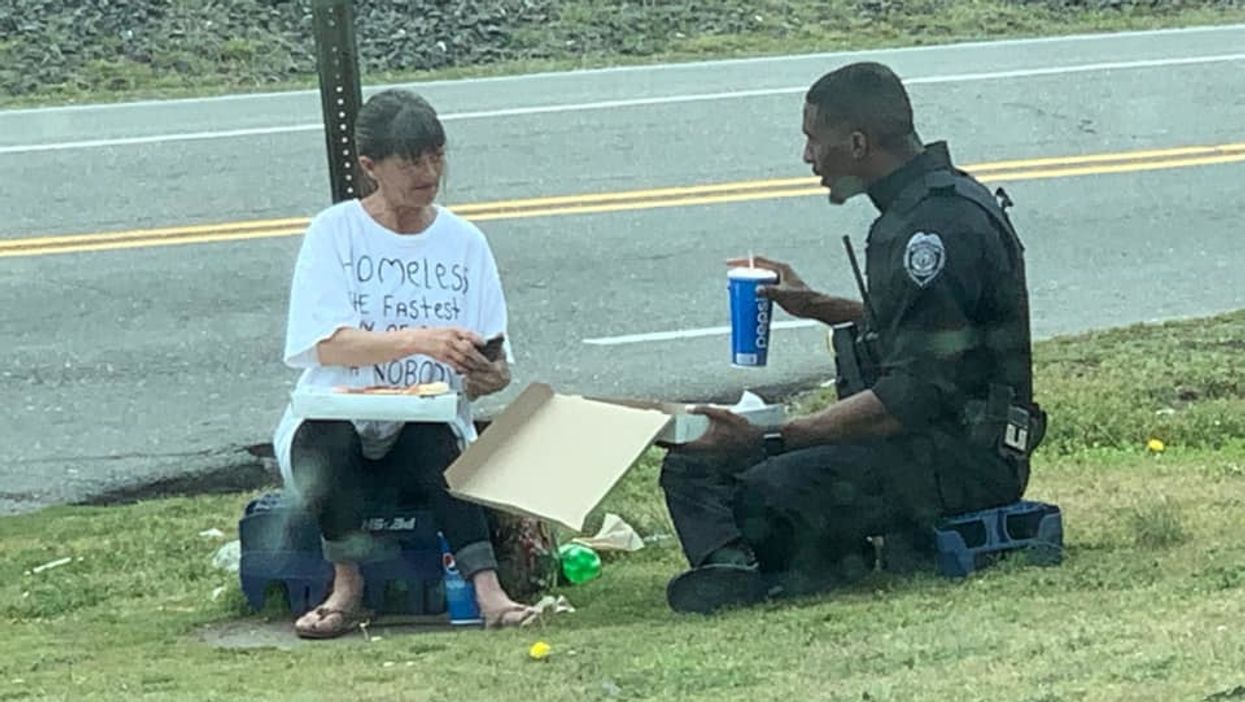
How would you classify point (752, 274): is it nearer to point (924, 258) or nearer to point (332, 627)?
point (924, 258)

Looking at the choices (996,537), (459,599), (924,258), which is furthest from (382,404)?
(996,537)

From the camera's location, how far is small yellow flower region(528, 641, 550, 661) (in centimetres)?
425

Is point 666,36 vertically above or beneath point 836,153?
beneath

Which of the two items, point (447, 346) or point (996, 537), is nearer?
point (996, 537)

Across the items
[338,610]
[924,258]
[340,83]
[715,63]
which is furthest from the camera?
[715,63]

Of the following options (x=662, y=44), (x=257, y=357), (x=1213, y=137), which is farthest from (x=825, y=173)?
(x=662, y=44)

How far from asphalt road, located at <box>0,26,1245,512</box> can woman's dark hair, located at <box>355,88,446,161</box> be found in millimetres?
2630

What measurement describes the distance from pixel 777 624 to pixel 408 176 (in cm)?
142

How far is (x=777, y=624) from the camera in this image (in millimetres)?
4379

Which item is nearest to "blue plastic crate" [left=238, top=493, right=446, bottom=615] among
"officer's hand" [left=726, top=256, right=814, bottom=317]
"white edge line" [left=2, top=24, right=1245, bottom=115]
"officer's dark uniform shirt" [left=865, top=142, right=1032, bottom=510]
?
"officer's hand" [left=726, top=256, right=814, bottom=317]

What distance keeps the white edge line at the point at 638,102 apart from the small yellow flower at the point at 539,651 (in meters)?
8.48

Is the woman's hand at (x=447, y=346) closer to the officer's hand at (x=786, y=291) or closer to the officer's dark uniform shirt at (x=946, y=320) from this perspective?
the officer's hand at (x=786, y=291)

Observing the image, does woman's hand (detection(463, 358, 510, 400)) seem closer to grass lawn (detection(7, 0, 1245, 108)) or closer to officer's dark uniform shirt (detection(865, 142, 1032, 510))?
officer's dark uniform shirt (detection(865, 142, 1032, 510))

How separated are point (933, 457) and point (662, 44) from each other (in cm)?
1074
